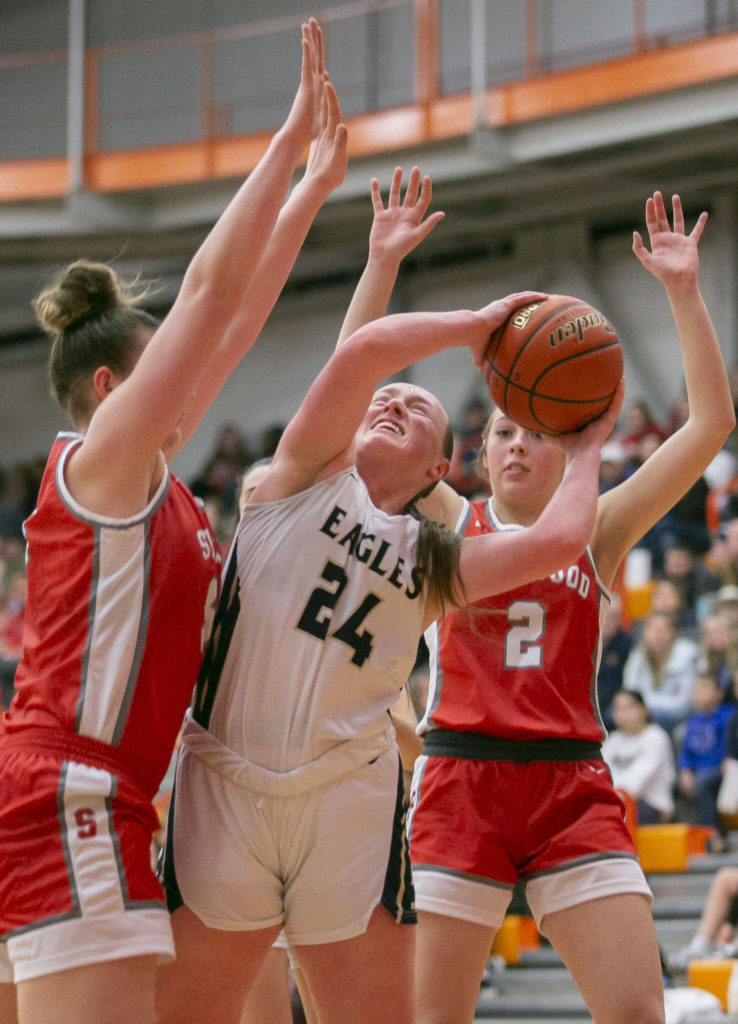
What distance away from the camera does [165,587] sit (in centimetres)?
280

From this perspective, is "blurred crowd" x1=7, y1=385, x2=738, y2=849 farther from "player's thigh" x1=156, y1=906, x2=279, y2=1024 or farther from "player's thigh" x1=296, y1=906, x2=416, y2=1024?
"player's thigh" x1=156, y1=906, x2=279, y2=1024

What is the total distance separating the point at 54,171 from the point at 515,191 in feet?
17.8

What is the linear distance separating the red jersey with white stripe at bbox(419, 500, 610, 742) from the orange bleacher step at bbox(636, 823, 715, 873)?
4970mm

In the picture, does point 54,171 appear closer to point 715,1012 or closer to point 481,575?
point 715,1012

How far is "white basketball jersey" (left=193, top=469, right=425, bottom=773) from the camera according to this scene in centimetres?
294

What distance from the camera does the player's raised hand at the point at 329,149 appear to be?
3416mm

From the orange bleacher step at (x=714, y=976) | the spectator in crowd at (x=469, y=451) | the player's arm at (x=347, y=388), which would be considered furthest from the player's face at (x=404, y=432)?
the spectator in crowd at (x=469, y=451)

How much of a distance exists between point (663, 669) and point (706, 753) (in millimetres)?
1103

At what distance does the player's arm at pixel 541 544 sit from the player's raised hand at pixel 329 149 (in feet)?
3.22

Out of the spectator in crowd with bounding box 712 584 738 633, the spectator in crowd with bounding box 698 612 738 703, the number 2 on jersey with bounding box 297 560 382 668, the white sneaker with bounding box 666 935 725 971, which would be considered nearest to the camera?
the number 2 on jersey with bounding box 297 560 382 668

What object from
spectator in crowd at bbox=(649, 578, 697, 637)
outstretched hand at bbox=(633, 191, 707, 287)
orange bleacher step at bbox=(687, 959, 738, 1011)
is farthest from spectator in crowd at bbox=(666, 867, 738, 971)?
outstretched hand at bbox=(633, 191, 707, 287)

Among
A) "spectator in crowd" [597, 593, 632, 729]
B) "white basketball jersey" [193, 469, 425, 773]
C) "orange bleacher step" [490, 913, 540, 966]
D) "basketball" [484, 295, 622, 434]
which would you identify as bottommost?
"orange bleacher step" [490, 913, 540, 966]

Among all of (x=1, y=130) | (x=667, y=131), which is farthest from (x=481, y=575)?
(x=1, y=130)

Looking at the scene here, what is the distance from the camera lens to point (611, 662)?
9695 millimetres
